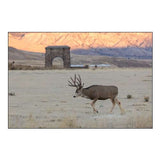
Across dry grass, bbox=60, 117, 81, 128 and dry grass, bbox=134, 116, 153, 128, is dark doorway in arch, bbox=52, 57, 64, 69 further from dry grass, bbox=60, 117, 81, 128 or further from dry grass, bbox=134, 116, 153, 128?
dry grass, bbox=134, 116, 153, 128

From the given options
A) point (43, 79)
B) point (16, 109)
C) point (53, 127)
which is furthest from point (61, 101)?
point (43, 79)

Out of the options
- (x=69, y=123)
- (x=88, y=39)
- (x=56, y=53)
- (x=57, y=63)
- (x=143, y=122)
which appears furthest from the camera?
(x=57, y=63)

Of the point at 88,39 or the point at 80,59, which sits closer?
the point at 88,39

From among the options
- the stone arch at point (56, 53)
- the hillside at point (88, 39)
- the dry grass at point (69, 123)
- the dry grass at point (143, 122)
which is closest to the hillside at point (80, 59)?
the stone arch at point (56, 53)

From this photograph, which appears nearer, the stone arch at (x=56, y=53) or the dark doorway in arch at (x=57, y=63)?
the stone arch at (x=56, y=53)

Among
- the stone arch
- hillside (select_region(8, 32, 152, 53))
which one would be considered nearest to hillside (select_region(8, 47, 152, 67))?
the stone arch

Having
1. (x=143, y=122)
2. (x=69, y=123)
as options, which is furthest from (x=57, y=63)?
(x=143, y=122)

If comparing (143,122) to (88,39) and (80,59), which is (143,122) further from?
(80,59)

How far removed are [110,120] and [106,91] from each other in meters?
1.28

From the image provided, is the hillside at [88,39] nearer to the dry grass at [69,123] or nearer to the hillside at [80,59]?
the hillside at [80,59]

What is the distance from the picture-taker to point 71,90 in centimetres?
2198

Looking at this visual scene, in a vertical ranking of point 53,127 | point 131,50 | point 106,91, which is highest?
point 131,50

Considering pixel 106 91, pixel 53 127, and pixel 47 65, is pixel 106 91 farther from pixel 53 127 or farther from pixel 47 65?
pixel 47 65

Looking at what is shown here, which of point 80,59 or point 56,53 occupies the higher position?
point 56,53
